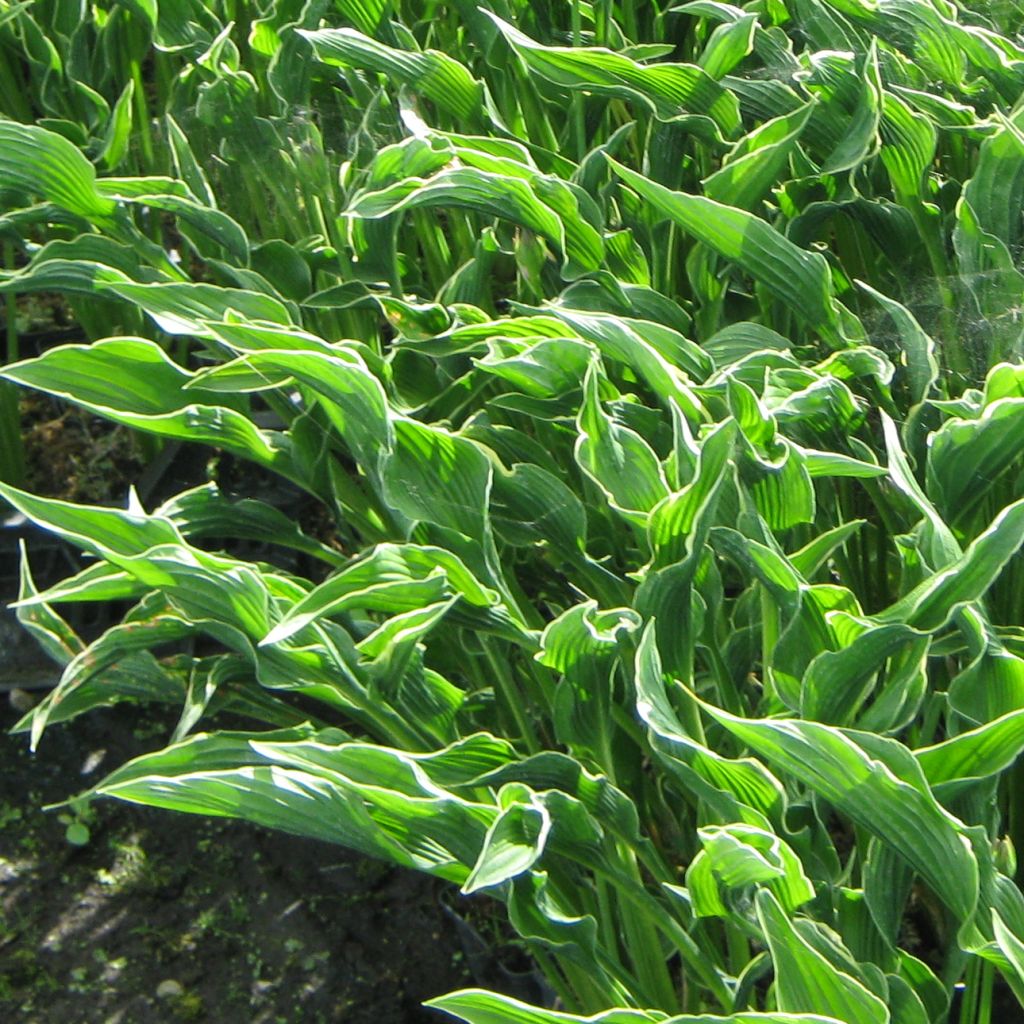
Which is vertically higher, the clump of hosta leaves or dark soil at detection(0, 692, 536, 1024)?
the clump of hosta leaves

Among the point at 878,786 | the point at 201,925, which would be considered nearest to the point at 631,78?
the point at 878,786

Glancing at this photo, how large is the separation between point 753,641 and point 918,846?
0.33 m

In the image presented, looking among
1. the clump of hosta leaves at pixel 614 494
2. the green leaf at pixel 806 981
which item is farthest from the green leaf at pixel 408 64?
the green leaf at pixel 806 981

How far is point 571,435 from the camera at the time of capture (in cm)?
134

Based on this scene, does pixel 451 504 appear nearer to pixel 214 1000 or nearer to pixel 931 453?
pixel 931 453

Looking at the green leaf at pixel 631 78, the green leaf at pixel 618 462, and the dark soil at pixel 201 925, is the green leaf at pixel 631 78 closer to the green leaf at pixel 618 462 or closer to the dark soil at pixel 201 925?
the green leaf at pixel 618 462

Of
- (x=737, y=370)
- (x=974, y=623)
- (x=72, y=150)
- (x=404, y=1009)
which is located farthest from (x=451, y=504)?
(x=404, y=1009)

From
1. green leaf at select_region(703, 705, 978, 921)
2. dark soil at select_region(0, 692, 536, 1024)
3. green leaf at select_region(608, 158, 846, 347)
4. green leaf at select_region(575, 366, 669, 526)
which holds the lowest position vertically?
dark soil at select_region(0, 692, 536, 1024)

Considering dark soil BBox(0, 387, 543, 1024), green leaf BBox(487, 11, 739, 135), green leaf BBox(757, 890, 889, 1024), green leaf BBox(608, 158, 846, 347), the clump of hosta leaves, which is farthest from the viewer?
dark soil BBox(0, 387, 543, 1024)

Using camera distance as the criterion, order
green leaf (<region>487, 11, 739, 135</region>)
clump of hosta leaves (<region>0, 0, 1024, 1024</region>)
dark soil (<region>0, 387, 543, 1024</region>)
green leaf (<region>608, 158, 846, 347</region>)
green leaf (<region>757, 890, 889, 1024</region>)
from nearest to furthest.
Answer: green leaf (<region>757, 890, 889, 1024</region>)
clump of hosta leaves (<region>0, 0, 1024, 1024</region>)
green leaf (<region>608, 158, 846, 347</region>)
green leaf (<region>487, 11, 739, 135</region>)
dark soil (<region>0, 387, 543, 1024</region>)

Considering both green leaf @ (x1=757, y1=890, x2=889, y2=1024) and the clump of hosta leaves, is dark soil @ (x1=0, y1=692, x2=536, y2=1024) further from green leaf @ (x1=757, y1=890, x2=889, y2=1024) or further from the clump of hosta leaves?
green leaf @ (x1=757, y1=890, x2=889, y2=1024)

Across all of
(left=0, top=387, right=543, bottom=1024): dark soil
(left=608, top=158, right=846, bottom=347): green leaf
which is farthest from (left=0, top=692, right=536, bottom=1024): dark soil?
(left=608, top=158, right=846, bottom=347): green leaf

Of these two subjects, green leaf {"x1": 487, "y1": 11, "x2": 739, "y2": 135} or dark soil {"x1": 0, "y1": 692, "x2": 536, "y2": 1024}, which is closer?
green leaf {"x1": 487, "y1": 11, "x2": 739, "y2": 135}

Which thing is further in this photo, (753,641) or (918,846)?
(753,641)
